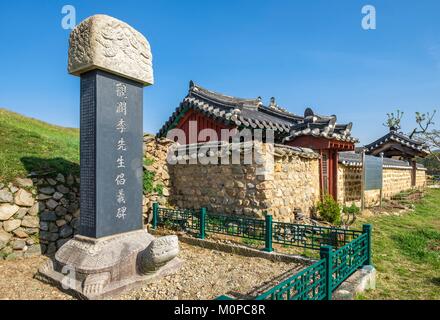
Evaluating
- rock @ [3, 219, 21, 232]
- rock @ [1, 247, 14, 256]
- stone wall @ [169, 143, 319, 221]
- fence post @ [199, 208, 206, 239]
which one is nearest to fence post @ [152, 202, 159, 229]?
stone wall @ [169, 143, 319, 221]

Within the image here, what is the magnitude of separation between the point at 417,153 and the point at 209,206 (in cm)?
2005

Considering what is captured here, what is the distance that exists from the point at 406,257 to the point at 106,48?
862cm

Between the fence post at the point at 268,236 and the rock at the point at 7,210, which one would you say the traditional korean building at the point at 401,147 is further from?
the rock at the point at 7,210

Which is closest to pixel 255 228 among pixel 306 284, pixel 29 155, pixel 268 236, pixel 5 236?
pixel 268 236

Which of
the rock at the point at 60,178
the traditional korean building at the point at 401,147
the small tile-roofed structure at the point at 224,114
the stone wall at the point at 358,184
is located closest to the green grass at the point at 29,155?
the rock at the point at 60,178

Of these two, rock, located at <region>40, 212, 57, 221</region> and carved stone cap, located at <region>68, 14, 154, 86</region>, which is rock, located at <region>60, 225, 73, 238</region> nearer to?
rock, located at <region>40, 212, 57, 221</region>

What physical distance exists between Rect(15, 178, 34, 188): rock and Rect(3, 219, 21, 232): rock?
34.9 inches

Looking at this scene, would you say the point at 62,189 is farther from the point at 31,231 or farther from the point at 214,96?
the point at 214,96

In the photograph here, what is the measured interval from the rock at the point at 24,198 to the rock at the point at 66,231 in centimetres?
103

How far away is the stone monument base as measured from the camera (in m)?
4.75

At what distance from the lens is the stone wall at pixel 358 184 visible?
1277 cm

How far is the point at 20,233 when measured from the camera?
665 cm
